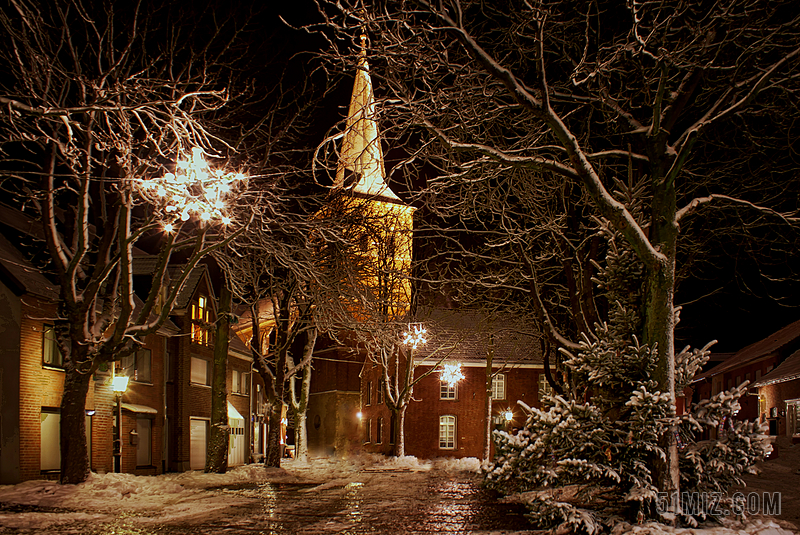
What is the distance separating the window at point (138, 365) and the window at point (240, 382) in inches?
424

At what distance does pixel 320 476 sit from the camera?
77.1 ft

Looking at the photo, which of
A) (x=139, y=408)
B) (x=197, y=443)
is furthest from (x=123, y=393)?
(x=197, y=443)

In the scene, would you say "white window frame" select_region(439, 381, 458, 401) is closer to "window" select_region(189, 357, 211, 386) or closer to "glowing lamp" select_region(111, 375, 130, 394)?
"window" select_region(189, 357, 211, 386)

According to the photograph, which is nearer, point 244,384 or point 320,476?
point 320,476

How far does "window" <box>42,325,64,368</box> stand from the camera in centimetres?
2098

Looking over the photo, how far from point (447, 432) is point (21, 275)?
2979cm

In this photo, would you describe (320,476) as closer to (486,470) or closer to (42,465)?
(42,465)

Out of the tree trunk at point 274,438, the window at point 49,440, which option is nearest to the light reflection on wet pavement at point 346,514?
the window at point 49,440

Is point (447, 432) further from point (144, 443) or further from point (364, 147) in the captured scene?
point (364, 147)

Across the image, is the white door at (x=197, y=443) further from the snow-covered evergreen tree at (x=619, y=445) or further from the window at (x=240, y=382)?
the snow-covered evergreen tree at (x=619, y=445)

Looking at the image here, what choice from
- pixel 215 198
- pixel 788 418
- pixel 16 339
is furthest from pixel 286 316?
pixel 788 418

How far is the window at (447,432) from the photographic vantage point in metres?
42.9

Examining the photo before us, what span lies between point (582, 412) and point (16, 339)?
703 inches

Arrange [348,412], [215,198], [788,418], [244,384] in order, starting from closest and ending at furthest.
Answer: [215,198], [788,418], [244,384], [348,412]
